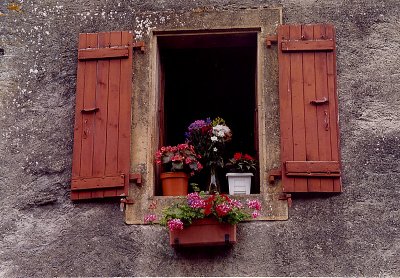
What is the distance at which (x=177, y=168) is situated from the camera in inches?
281

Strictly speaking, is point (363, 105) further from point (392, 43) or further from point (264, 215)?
point (264, 215)

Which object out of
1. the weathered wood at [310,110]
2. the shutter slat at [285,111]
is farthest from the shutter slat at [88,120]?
the weathered wood at [310,110]

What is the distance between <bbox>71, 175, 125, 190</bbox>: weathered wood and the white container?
0.96m

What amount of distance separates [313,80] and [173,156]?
139 centimetres

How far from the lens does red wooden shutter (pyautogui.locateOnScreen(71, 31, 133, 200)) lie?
23.0 ft

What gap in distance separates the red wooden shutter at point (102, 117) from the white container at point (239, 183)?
92 centimetres

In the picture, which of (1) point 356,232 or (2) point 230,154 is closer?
(1) point 356,232

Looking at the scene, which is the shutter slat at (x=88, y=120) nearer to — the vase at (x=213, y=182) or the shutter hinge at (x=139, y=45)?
the shutter hinge at (x=139, y=45)

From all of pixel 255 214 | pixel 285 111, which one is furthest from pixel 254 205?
pixel 285 111

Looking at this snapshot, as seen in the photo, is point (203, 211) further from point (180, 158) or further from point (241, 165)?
point (241, 165)

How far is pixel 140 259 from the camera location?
6785mm

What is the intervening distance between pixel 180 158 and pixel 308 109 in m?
1.19

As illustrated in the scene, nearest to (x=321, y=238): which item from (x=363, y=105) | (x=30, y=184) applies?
(x=363, y=105)

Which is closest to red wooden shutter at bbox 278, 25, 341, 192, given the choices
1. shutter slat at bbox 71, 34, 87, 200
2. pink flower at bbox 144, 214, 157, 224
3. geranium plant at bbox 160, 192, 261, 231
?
geranium plant at bbox 160, 192, 261, 231
